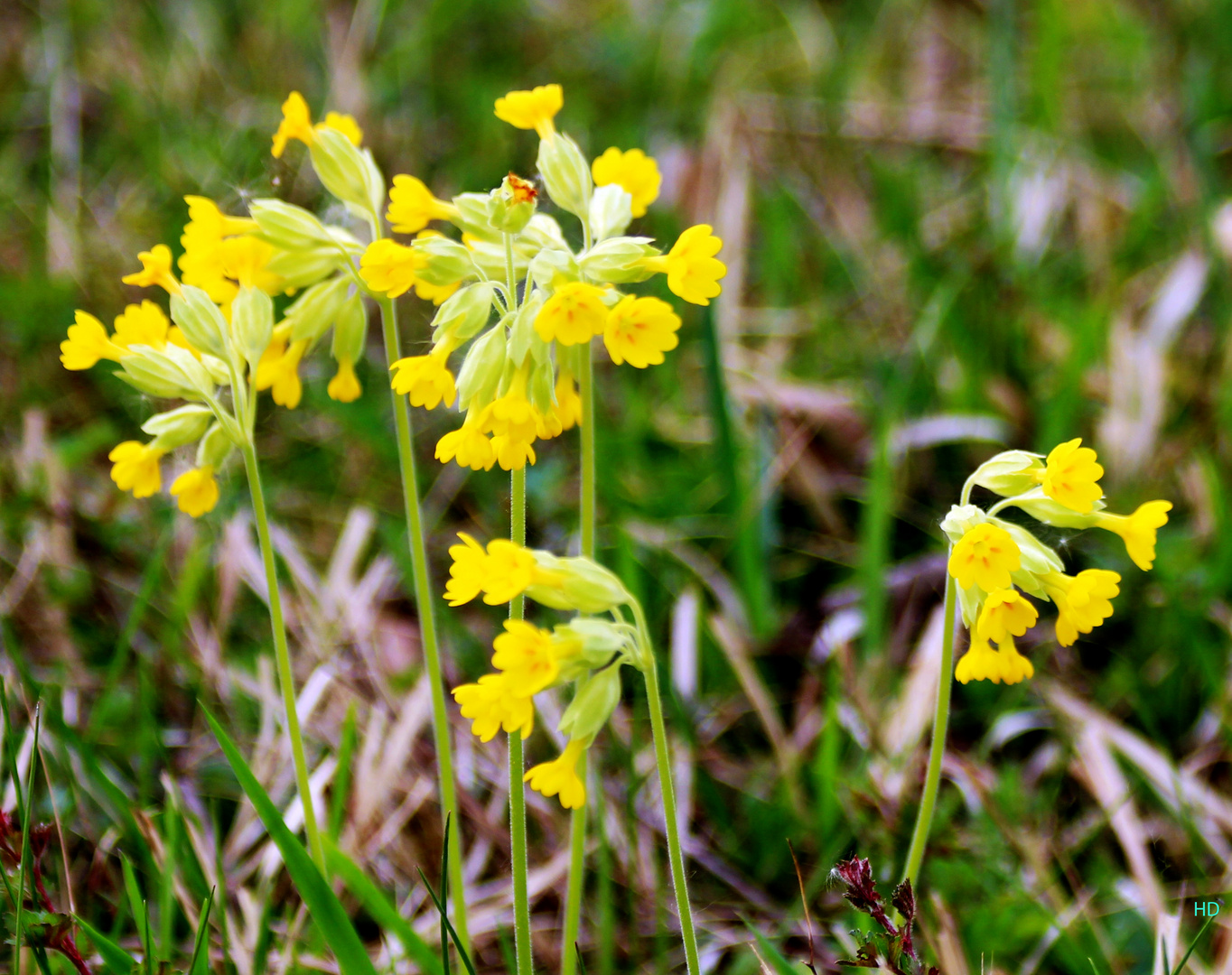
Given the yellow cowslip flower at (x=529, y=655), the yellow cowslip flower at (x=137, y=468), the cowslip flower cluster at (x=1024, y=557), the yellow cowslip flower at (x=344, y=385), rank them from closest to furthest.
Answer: the yellow cowslip flower at (x=529, y=655), the cowslip flower cluster at (x=1024, y=557), the yellow cowslip flower at (x=137, y=468), the yellow cowslip flower at (x=344, y=385)

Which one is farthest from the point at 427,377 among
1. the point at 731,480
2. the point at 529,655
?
the point at 731,480

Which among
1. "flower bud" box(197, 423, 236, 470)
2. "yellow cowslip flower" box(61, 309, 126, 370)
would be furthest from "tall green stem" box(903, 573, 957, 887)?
"yellow cowslip flower" box(61, 309, 126, 370)

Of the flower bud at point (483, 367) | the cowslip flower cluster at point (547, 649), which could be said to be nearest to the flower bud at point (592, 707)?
the cowslip flower cluster at point (547, 649)

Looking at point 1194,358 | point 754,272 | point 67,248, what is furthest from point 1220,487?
point 67,248

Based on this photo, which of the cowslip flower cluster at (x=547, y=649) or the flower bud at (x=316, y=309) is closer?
the cowslip flower cluster at (x=547, y=649)

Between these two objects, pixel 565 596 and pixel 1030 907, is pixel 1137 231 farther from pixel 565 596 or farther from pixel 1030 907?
pixel 565 596

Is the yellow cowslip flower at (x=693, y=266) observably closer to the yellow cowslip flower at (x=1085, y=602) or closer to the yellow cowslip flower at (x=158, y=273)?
the yellow cowslip flower at (x=1085, y=602)
